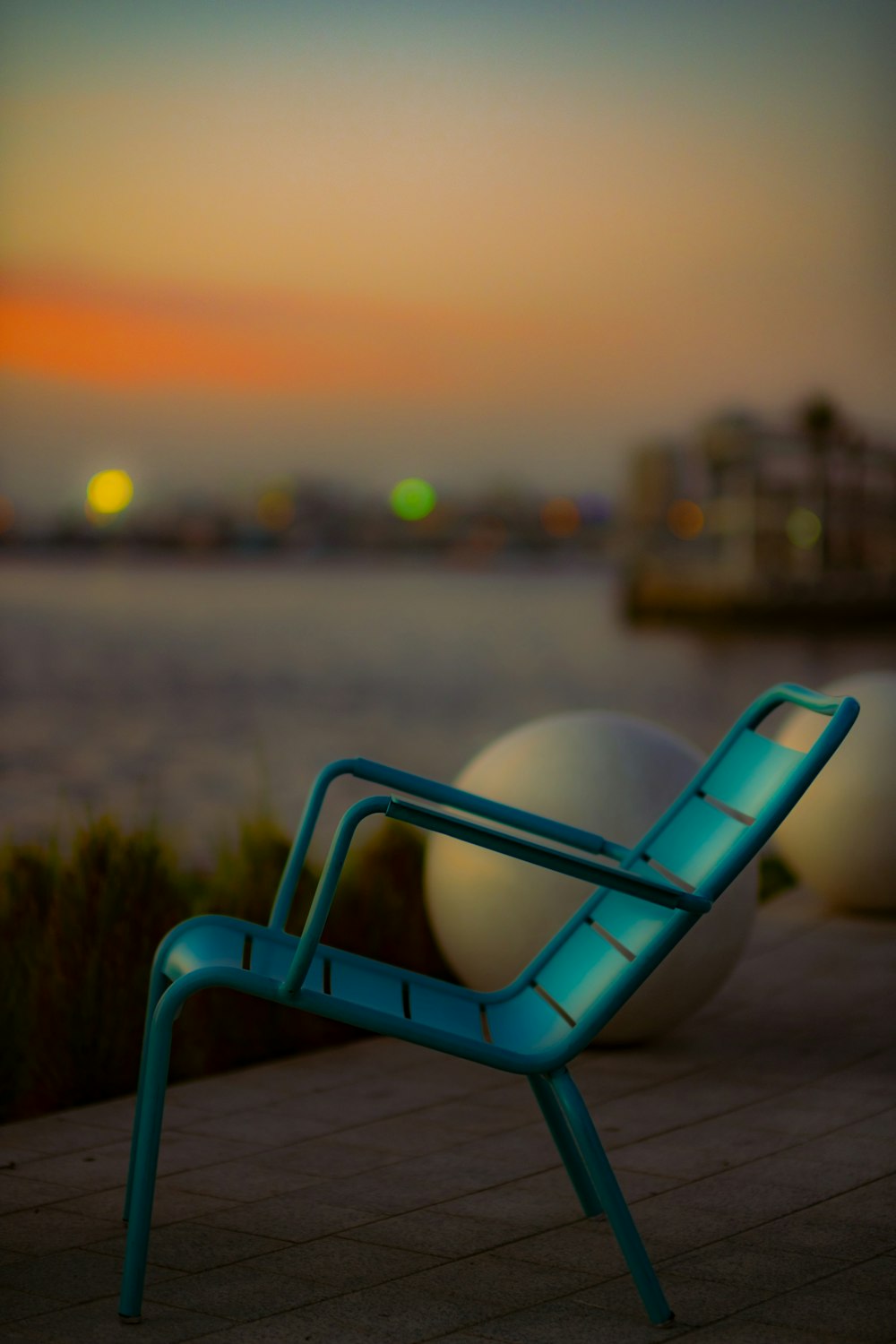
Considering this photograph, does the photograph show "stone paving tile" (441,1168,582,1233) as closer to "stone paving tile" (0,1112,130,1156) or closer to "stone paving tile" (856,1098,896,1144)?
"stone paving tile" (856,1098,896,1144)

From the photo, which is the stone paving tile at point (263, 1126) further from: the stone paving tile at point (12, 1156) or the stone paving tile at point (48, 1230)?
the stone paving tile at point (48, 1230)

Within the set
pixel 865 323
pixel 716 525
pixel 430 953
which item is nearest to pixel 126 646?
pixel 865 323

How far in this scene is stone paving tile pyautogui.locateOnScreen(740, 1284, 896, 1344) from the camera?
10.4ft

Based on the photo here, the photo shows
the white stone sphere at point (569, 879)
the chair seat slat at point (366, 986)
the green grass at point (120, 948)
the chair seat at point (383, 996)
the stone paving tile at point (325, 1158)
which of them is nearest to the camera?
the chair seat at point (383, 996)

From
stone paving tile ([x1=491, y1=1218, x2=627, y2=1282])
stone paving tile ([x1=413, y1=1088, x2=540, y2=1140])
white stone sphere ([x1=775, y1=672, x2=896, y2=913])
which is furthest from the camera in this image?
white stone sphere ([x1=775, y1=672, x2=896, y2=913])

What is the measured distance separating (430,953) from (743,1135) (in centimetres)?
202

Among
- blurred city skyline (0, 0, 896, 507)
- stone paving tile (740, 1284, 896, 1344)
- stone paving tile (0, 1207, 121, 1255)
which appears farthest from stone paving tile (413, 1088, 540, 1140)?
blurred city skyline (0, 0, 896, 507)

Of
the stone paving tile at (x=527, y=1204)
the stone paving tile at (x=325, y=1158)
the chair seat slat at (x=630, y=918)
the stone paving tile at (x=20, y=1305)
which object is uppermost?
the chair seat slat at (x=630, y=918)

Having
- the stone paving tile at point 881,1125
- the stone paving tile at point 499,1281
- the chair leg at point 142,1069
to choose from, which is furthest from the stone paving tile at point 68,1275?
the stone paving tile at point 881,1125

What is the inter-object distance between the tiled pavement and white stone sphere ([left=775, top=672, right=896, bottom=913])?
1916 millimetres

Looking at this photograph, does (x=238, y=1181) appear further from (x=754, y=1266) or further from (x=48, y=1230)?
(x=754, y=1266)

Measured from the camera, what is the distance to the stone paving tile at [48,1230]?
11.9 ft

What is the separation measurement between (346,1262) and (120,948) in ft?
6.51

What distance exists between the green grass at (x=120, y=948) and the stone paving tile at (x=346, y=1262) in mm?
1483
